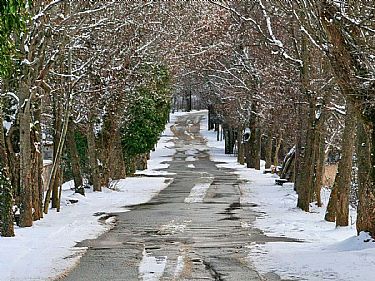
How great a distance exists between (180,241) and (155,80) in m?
21.8

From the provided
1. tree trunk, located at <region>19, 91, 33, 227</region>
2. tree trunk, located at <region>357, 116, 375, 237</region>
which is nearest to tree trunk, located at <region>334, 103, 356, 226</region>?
A: tree trunk, located at <region>357, 116, 375, 237</region>

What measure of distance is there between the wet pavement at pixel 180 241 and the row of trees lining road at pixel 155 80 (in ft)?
8.03

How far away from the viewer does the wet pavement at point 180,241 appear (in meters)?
11.5

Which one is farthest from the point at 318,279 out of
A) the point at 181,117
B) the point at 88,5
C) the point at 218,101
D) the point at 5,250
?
the point at 181,117

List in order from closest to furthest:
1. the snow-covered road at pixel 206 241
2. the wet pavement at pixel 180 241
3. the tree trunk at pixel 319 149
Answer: the wet pavement at pixel 180 241 → the snow-covered road at pixel 206 241 → the tree trunk at pixel 319 149

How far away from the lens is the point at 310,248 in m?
14.5

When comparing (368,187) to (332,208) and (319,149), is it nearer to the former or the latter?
(332,208)

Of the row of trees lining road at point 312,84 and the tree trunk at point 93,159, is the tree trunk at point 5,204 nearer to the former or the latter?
the row of trees lining road at point 312,84

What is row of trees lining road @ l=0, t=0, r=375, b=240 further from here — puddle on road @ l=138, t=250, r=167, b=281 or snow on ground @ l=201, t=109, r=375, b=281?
puddle on road @ l=138, t=250, r=167, b=281

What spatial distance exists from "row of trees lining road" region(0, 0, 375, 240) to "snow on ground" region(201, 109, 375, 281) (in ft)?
1.92

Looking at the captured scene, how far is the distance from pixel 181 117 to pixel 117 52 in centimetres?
8488

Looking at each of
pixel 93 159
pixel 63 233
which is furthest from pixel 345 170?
pixel 93 159

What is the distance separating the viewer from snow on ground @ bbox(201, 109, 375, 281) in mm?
11383

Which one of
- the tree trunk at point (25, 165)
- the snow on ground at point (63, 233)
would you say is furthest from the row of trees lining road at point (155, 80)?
the snow on ground at point (63, 233)
